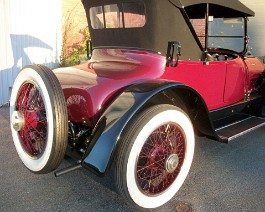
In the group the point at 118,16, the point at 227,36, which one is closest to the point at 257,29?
the point at 227,36

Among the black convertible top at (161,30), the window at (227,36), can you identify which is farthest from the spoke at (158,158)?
the window at (227,36)

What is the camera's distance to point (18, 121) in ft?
8.86

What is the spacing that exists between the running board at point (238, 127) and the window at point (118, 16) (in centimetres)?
138

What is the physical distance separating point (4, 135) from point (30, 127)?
1646 millimetres

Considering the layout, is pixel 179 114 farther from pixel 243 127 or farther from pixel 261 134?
pixel 261 134

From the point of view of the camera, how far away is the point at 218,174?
3.22 m

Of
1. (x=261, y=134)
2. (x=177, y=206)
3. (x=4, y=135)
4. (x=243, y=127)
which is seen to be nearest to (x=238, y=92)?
(x=243, y=127)

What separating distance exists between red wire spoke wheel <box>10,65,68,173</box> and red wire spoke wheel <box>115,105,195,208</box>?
0.50 meters

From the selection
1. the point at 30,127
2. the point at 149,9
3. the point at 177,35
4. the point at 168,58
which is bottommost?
the point at 30,127

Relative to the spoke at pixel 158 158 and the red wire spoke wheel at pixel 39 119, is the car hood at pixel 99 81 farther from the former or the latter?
the spoke at pixel 158 158

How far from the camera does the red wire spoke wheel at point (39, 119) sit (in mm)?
2400

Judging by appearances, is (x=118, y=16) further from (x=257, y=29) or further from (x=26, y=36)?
(x=257, y=29)

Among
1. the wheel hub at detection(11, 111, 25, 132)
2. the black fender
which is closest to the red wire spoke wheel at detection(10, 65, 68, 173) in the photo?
the wheel hub at detection(11, 111, 25, 132)

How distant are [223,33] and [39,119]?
6348mm
